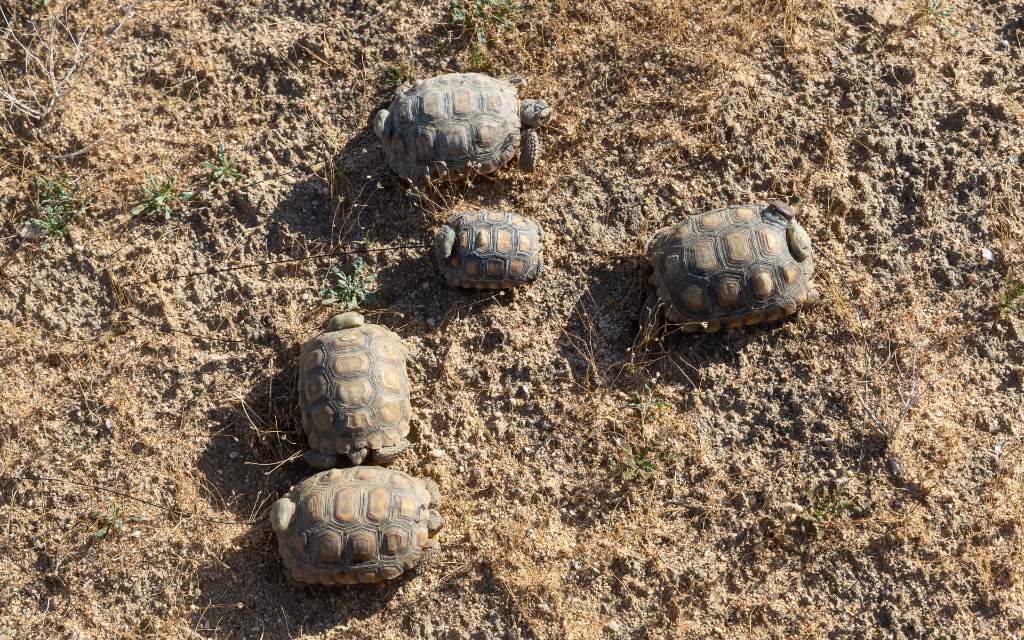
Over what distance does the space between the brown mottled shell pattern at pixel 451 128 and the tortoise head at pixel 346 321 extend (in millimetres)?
1138

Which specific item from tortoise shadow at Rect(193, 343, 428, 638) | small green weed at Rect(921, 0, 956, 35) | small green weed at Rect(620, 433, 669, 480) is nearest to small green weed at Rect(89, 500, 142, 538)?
tortoise shadow at Rect(193, 343, 428, 638)

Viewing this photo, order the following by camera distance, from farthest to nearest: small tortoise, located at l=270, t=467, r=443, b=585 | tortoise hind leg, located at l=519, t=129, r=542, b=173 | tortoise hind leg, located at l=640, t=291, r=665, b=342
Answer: tortoise hind leg, located at l=519, t=129, r=542, b=173
tortoise hind leg, located at l=640, t=291, r=665, b=342
small tortoise, located at l=270, t=467, r=443, b=585

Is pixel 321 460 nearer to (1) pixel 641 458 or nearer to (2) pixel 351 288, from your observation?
(2) pixel 351 288

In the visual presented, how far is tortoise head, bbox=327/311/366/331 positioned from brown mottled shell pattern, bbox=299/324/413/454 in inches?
3.1

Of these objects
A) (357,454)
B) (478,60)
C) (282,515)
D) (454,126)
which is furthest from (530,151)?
(282,515)

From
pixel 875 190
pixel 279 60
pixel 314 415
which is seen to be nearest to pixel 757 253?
pixel 875 190

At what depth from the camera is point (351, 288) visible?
18.2ft

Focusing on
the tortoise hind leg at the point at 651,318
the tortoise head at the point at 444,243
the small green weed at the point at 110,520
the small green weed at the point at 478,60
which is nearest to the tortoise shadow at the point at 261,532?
the small green weed at the point at 110,520

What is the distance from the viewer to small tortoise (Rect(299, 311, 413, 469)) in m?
4.92

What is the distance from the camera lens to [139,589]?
17.1 feet

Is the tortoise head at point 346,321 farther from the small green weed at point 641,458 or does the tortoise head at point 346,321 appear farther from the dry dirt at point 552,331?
the small green weed at point 641,458

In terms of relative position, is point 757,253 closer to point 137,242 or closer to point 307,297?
point 307,297

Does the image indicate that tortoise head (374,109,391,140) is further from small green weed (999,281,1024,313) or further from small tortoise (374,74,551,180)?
small green weed (999,281,1024,313)

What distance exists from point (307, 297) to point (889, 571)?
4.60m
